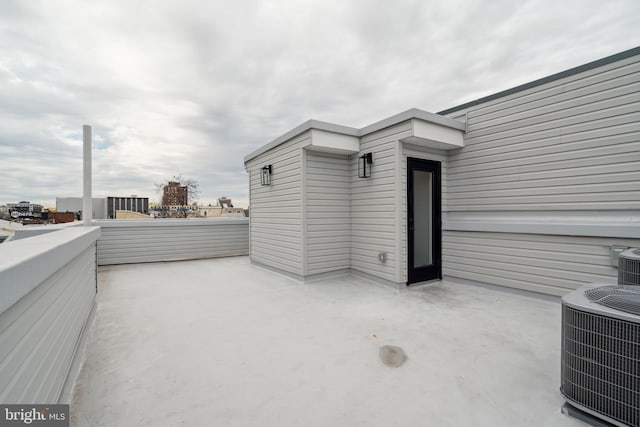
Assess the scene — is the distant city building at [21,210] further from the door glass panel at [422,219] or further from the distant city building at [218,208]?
the door glass panel at [422,219]

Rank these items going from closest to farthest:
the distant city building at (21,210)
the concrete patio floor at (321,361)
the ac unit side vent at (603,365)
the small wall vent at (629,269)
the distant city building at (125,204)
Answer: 1. the ac unit side vent at (603,365)
2. the concrete patio floor at (321,361)
3. the small wall vent at (629,269)
4. the distant city building at (21,210)
5. the distant city building at (125,204)

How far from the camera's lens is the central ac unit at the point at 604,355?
1373 mm

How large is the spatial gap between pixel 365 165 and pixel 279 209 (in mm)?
1975

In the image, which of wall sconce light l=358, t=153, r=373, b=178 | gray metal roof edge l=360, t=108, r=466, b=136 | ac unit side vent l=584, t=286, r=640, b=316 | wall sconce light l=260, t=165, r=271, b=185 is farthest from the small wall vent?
wall sconce light l=260, t=165, r=271, b=185

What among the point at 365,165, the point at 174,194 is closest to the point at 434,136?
the point at 365,165

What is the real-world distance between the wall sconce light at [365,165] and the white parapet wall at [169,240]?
4.61m

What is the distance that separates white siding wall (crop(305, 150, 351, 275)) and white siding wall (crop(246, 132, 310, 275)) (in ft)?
0.62

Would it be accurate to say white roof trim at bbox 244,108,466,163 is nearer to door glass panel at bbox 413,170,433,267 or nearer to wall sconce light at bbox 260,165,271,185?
wall sconce light at bbox 260,165,271,185

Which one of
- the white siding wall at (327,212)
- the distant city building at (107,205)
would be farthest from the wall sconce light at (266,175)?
the distant city building at (107,205)

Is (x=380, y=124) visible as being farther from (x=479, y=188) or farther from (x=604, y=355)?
(x=604, y=355)

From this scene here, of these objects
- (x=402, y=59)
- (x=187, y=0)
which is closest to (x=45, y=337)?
(x=187, y=0)

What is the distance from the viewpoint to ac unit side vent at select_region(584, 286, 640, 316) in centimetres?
143

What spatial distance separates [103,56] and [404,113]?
18.1 ft

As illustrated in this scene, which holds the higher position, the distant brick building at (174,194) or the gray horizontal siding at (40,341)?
the distant brick building at (174,194)
